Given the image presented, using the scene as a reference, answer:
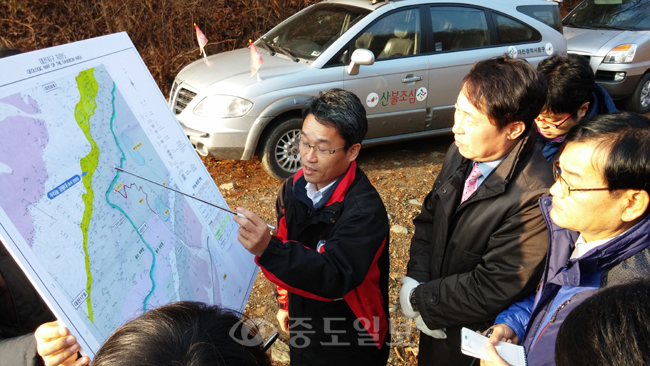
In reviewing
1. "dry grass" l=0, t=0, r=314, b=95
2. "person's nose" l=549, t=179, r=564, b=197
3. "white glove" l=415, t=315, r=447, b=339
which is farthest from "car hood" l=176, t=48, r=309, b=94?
"person's nose" l=549, t=179, r=564, b=197

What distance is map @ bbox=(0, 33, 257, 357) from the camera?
106cm

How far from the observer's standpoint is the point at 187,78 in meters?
5.30

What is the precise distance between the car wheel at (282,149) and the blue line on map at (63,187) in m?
3.89

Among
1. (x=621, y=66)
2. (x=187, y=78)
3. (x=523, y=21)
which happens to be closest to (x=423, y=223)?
(x=187, y=78)

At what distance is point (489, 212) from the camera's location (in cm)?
180

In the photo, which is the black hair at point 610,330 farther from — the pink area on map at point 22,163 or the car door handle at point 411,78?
the car door handle at point 411,78

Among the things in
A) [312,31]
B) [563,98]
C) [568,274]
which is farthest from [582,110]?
[312,31]

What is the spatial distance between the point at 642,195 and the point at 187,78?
4780mm

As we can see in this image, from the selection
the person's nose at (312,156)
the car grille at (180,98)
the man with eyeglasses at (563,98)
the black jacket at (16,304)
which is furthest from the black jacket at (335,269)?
the car grille at (180,98)

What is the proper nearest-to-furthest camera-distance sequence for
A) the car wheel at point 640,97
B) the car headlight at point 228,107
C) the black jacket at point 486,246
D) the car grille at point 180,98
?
the black jacket at point 486,246 → the car headlight at point 228,107 → the car grille at point 180,98 → the car wheel at point 640,97

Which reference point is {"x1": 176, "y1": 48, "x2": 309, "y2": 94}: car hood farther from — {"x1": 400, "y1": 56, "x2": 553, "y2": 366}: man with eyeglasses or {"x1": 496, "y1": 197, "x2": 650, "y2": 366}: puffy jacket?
{"x1": 496, "y1": 197, "x2": 650, "y2": 366}: puffy jacket

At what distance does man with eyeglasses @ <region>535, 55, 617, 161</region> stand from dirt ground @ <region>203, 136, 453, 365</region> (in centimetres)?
160

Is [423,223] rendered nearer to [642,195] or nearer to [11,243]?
[642,195]

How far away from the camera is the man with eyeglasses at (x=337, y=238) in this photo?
168 cm
